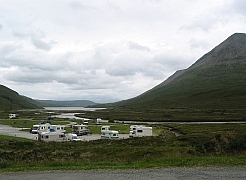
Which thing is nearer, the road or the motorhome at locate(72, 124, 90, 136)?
the road

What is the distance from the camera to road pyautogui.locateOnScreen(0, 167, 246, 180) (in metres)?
16.6

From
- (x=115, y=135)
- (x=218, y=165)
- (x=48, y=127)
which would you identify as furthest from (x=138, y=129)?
(x=218, y=165)

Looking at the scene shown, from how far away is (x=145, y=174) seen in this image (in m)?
17.7

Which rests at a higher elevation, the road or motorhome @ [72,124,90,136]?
the road

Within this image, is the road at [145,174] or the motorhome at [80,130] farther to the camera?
the motorhome at [80,130]

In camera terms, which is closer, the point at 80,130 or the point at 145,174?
the point at 145,174

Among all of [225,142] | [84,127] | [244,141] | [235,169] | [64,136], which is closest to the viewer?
[235,169]

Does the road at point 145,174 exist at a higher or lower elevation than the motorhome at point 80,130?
higher

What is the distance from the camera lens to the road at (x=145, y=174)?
16641mm

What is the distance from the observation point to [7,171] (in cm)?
1988

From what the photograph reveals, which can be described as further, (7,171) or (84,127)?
(84,127)

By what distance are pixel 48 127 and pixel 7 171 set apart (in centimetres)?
6820

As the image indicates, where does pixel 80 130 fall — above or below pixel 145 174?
below

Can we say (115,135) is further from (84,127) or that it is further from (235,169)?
(235,169)
